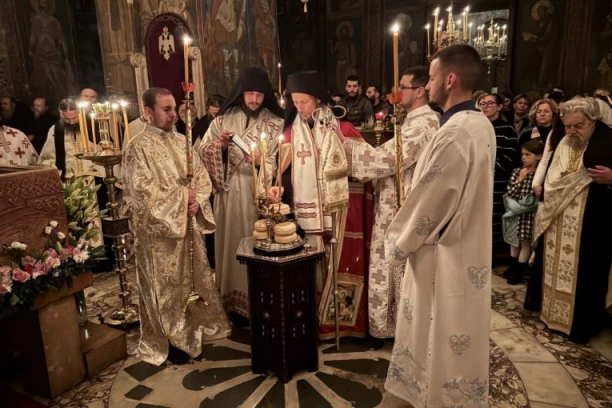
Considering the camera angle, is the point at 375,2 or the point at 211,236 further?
the point at 375,2

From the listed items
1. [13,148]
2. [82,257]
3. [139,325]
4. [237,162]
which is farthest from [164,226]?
[13,148]

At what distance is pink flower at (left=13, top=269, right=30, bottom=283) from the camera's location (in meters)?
2.71

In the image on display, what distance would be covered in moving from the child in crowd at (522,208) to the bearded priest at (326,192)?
2.05 metres

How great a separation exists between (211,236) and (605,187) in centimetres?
420

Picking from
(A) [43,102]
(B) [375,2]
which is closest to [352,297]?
(A) [43,102]

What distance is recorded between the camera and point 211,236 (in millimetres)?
5711

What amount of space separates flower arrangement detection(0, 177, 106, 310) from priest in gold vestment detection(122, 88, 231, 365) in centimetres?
33

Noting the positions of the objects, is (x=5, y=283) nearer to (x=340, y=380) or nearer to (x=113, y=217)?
(x=113, y=217)

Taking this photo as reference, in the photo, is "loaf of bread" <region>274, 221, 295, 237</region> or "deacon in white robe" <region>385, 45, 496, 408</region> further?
"loaf of bread" <region>274, 221, 295, 237</region>

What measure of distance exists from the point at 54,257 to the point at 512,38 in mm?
11632

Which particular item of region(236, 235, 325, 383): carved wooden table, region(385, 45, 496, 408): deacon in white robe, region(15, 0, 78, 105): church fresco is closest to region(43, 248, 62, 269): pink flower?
region(236, 235, 325, 383): carved wooden table

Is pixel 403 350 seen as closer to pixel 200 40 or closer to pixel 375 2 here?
pixel 200 40

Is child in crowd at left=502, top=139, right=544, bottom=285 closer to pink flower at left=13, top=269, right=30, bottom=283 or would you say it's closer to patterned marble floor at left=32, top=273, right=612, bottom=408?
patterned marble floor at left=32, top=273, right=612, bottom=408

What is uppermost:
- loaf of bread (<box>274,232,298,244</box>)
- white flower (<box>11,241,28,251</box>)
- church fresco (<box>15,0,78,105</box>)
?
church fresco (<box>15,0,78,105</box>)
